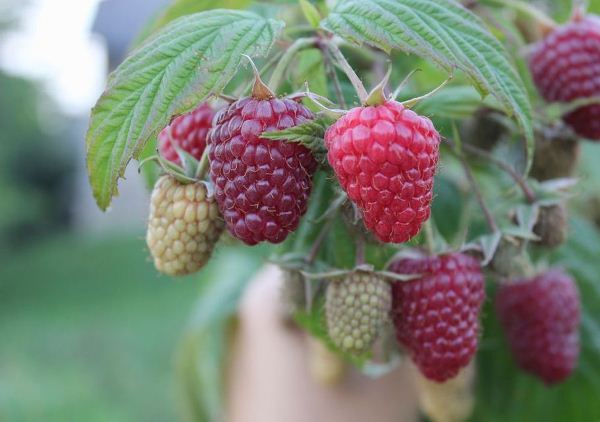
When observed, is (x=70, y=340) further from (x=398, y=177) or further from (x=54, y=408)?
(x=398, y=177)

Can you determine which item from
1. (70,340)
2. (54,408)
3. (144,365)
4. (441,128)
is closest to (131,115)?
(441,128)

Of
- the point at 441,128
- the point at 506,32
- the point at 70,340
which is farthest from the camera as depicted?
the point at 70,340

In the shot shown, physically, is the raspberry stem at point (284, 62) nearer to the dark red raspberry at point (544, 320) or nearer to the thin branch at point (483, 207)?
the thin branch at point (483, 207)

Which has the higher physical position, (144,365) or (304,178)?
(304,178)

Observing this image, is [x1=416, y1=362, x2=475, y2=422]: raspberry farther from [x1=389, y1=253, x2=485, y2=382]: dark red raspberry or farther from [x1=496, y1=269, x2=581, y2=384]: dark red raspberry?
[x1=389, y1=253, x2=485, y2=382]: dark red raspberry

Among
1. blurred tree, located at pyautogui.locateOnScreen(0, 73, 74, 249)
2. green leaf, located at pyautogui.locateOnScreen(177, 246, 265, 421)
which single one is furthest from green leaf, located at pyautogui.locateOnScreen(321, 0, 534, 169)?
blurred tree, located at pyautogui.locateOnScreen(0, 73, 74, 249)

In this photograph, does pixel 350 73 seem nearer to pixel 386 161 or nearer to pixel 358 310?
pixel 386 161

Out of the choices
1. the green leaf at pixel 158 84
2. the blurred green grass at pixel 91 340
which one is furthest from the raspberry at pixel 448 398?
the blurred green grass at pixel 91 340
